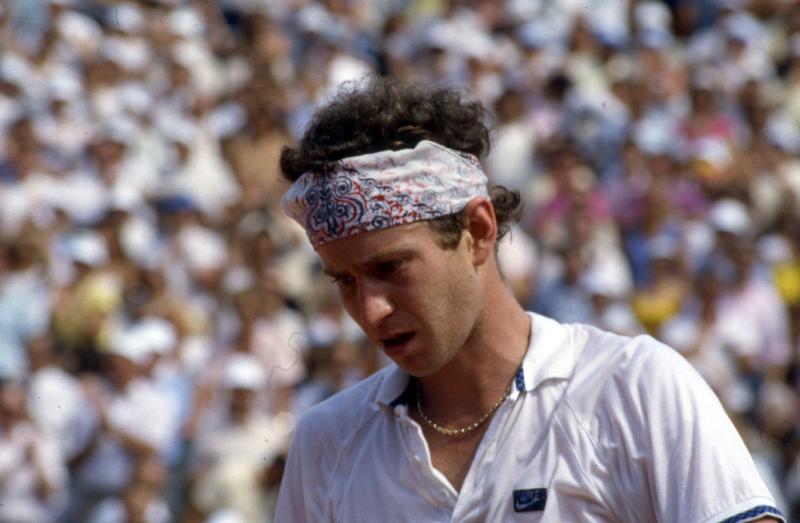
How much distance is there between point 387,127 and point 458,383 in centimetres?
53

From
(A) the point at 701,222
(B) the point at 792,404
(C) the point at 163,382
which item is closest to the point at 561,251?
(A) the point at 701,222

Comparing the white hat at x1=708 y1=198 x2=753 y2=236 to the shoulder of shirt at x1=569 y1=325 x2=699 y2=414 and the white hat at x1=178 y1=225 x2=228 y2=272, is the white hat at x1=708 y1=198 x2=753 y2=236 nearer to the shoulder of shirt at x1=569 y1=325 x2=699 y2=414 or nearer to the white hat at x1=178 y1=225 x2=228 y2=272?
the white hat at x1=178 y1=225 x2=228 y2=272

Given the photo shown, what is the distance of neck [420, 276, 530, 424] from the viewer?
9.87ft

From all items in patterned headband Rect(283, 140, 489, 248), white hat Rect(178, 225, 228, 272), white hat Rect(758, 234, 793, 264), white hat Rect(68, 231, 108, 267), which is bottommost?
white hat Rect(758, 234, 793, 264)

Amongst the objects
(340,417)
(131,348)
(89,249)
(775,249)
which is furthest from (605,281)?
(340,417)

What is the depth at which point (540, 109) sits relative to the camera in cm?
1134

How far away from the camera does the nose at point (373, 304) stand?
283 centimetres

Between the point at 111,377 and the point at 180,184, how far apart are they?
2730 millimetres

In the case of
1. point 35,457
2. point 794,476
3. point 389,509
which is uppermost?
point 389,509

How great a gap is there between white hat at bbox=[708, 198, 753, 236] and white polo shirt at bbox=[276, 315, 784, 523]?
6521 mm

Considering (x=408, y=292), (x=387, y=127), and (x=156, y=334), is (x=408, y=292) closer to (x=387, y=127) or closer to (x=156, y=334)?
(x=387, y=127)

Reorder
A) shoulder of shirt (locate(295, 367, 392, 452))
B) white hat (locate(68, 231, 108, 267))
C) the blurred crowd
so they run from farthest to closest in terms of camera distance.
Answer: white hat (locate(68, 231, 108, 267)), the blurred crowd, shoulder of shirt (locate(295, 367, 392, 452))

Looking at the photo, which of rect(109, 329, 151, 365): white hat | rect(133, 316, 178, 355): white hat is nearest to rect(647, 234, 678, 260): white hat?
rect(133, 316, 178, 355): white hat

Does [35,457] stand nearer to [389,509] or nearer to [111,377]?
[111,377]
